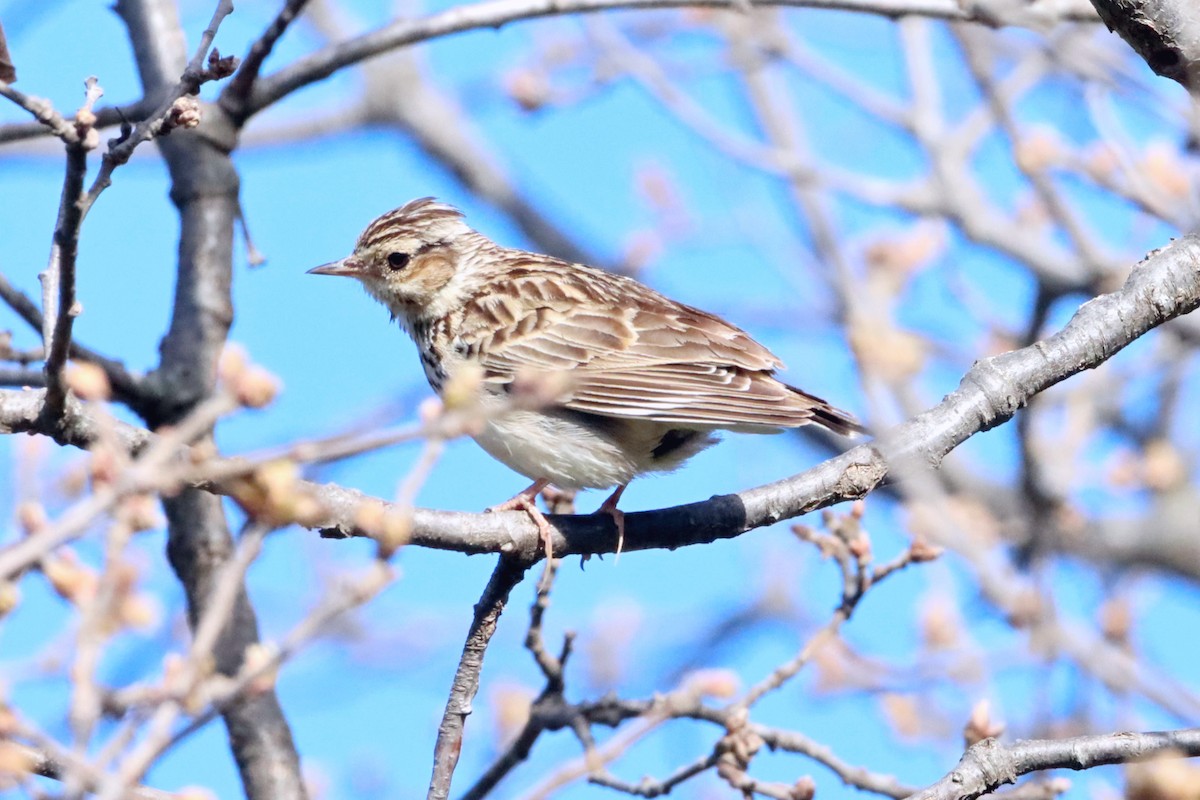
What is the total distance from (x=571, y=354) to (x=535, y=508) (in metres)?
1.80

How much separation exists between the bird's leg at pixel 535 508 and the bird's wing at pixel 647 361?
0.40m

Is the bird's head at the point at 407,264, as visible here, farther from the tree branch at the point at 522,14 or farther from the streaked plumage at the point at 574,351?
the tree branch at the point at 522,14

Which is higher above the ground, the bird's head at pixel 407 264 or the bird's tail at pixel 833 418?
the bird's head at pixel 407 264

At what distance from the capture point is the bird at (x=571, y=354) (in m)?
6.00

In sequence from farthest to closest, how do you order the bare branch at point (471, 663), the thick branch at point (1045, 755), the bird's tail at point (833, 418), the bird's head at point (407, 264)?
the bird's head at point (407, 264)
the bird's tail at point (833, 418)
the bare branch at point (471, 663)
the thick branch at point (1045, 755)

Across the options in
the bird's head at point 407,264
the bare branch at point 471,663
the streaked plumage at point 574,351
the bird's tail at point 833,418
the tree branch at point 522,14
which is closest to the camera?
the bare branch at point 471,663

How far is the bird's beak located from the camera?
760 centimetres

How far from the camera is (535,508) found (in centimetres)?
502

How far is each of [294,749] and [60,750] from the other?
145 inches

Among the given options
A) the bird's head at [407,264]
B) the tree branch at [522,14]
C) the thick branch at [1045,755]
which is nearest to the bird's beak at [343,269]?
the bird's head at [407,264]

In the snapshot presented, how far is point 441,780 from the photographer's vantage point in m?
4.18

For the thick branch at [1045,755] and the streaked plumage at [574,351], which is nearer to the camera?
the thick branch at [1045,755]

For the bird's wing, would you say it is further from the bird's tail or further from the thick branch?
the thick branch

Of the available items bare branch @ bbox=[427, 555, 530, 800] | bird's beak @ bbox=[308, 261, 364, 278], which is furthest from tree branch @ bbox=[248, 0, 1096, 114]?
bare branch @ bbox=[427, 555, 530, 800]
